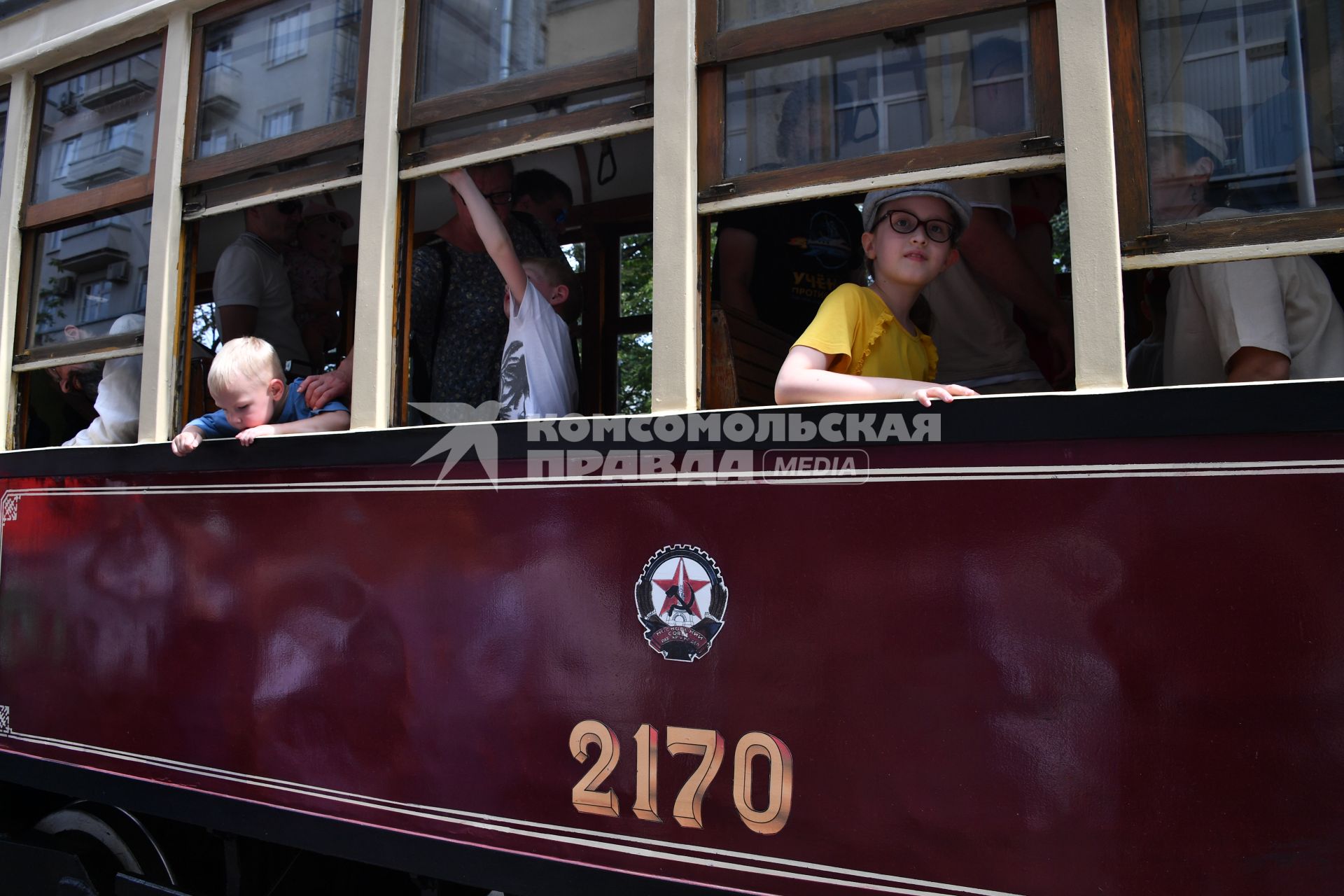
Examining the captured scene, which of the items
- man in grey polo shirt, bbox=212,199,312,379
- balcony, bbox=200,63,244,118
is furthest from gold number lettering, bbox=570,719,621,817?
balcony, bbox=200,63,244,118

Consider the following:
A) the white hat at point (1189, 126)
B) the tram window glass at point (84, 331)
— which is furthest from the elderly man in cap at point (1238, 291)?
the tram window glass at point (84, 331)

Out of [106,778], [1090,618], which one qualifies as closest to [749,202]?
[1090,618]

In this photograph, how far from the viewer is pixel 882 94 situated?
1.81 metres

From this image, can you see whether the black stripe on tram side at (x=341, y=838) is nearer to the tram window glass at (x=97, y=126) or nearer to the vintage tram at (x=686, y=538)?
the vintage tram at (x=686, y=538)

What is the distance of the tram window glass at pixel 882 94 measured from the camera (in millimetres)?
1725

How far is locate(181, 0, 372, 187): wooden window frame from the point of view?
2.41 meters

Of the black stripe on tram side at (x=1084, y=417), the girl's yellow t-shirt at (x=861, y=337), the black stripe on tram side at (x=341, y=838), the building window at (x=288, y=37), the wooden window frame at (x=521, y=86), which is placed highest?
the building window at (x=288, y=37)

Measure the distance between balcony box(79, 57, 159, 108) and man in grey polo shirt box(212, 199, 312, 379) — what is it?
1.48 ft

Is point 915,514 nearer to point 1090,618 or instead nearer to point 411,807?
point 1090,618

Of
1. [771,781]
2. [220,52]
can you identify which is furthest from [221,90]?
[771,781]

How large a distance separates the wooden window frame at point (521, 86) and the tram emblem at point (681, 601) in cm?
95

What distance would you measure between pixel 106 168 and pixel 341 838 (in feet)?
6.90

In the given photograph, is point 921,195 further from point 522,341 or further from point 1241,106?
point 522,341

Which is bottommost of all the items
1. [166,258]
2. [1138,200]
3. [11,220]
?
[1138,200]
